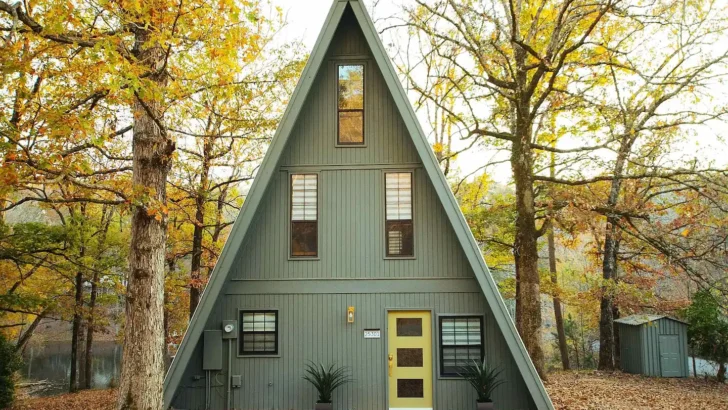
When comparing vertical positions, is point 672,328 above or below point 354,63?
below

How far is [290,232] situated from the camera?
30.1 ft

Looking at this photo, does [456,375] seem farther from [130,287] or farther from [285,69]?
[285,69]

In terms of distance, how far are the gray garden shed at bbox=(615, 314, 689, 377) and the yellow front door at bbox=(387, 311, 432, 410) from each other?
336 inches

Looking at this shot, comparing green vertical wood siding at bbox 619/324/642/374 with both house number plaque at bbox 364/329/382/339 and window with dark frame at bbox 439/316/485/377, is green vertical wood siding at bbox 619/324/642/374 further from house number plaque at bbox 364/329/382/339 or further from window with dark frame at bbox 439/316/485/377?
house number plaque at bbox 364/329/382/339

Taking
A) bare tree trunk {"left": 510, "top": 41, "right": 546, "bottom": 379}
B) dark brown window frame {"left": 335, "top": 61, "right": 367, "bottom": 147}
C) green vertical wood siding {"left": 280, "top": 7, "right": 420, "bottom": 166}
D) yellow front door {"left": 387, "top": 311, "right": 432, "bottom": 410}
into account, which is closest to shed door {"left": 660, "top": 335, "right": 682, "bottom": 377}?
bare tree trunk {"left": 510, "top": 41, "right": 546, "bottom": 379}

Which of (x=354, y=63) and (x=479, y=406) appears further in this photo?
(x=354, y=63)

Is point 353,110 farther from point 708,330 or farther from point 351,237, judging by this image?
point 708,330

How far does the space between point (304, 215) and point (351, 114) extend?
2.06m

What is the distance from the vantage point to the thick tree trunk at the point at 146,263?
22.3ft

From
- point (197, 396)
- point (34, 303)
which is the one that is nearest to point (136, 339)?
point (197, 396)

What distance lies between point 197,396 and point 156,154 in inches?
173

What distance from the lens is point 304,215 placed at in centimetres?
922

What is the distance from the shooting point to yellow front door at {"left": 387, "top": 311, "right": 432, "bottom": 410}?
8.71 m

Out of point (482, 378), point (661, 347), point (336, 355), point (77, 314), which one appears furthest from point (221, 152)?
point (661, 347)
